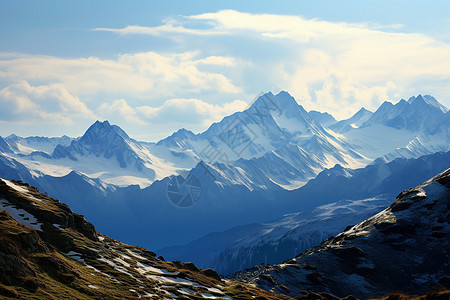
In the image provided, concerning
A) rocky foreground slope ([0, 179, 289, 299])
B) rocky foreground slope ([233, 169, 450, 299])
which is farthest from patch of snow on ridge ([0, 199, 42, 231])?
rocky foreground slope ([233, 169, 450, 299])

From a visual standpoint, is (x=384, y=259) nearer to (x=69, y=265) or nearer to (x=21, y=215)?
(x=21, y=215)

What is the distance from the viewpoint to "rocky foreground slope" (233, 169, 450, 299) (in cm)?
12581

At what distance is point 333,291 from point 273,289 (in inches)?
842

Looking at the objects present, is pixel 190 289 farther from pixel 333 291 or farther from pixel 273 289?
pixel 333 291

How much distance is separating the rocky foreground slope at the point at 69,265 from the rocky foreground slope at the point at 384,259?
3540cm

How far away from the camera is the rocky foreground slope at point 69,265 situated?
168ft

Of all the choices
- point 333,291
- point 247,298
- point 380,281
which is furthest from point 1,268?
point 380,281

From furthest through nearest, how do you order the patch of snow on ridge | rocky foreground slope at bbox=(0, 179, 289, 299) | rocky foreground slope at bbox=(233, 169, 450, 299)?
rocky foreground slope at bbox=(233, 169, 450, 299), the patch of snow on ridge, rocky foreground slope at bbox=(0, 179, 289, 299)

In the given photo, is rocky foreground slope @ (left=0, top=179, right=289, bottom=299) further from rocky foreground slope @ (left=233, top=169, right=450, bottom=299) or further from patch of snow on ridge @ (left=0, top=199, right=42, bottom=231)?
rocky foreground slope @ (left=233, top=169, right=450, bottom=299)

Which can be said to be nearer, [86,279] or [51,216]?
[86,279]

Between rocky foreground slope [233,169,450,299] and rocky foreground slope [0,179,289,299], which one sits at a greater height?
rocky foreground slope [233,169,450,299]

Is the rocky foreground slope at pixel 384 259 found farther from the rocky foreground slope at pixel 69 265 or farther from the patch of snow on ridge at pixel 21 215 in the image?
the patch of snow on ridge at pixel 21 215

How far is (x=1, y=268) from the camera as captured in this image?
48.4 metres

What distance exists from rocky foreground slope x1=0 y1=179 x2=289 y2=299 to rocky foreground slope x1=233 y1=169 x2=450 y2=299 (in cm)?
3540
